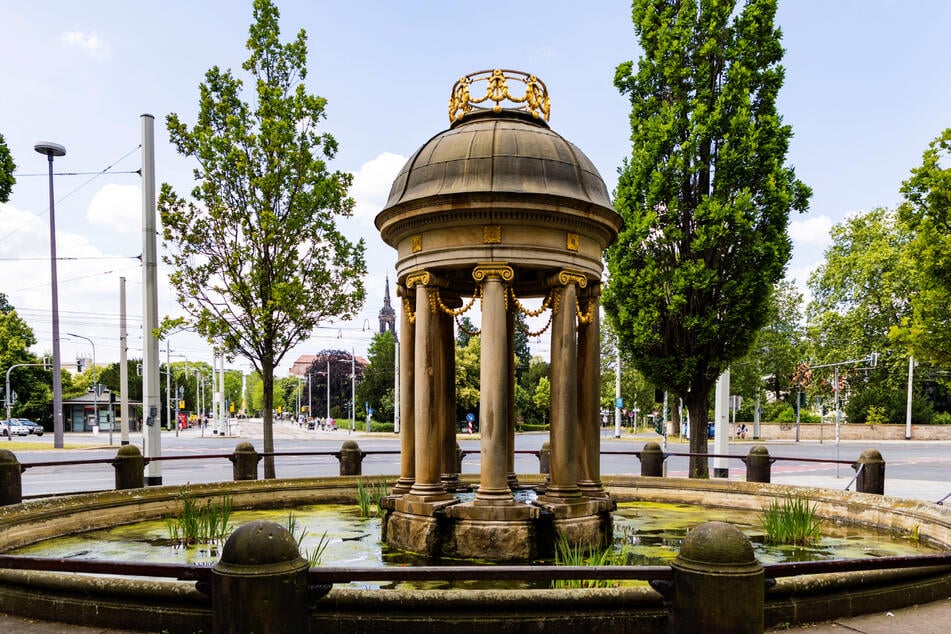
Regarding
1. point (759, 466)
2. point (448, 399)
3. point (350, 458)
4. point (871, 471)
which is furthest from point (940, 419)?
point (448, 399)

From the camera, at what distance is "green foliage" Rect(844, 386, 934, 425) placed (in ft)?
199

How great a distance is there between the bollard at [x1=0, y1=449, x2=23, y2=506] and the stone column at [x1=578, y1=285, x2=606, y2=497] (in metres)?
8.64

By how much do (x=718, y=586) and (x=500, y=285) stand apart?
4.90m

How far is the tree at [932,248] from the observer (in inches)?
675

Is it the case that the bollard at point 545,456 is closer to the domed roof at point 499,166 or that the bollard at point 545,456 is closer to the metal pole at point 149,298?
the domed roof at point 499,166

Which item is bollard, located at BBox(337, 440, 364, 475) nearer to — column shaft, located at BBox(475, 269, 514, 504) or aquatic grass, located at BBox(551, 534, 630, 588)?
column shaft, located at BBox(475, 269, 514, 504)

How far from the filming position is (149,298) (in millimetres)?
15500

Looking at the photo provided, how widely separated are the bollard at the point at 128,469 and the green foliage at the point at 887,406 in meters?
63.1

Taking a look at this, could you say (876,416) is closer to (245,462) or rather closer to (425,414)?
(245,462)

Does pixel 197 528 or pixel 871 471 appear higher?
pixel 197 528

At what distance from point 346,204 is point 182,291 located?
4370 mm

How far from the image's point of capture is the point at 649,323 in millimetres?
17281

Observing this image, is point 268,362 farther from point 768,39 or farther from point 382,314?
point 382,314

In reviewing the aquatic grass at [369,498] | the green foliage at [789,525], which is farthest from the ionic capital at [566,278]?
the aquatic grass at [369,498]
